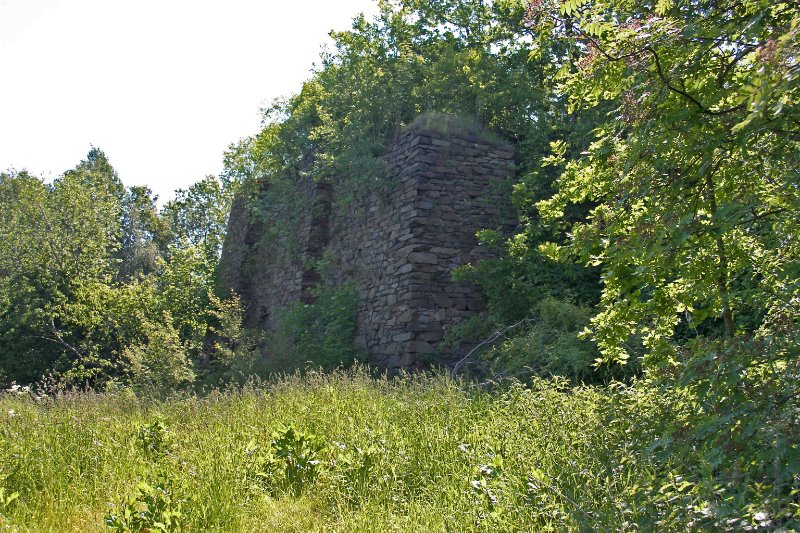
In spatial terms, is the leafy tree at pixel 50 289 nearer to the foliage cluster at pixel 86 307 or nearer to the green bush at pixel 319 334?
the foliage cluster at pixel 86 307

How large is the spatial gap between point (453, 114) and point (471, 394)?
626 cm

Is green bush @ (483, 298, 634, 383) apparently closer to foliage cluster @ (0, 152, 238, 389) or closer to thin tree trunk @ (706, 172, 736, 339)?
thin tree trunk @ (706, 172, 736, 339)

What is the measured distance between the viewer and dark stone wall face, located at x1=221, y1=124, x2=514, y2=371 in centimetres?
1036

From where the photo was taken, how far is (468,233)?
35.9 ft

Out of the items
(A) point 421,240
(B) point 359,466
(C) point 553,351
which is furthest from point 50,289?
(B) point 359,466

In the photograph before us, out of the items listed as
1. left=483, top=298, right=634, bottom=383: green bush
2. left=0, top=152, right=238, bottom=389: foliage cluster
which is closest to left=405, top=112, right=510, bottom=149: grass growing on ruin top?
left=483, top=298, right=634, bottom=383: green bush

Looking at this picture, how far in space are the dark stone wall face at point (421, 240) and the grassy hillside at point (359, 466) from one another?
3.47 meters

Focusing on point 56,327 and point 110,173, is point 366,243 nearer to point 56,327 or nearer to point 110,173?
point 56,327

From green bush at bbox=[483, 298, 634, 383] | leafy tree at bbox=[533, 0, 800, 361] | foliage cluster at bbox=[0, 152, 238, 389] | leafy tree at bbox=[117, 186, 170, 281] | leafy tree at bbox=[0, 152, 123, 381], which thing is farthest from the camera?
leafy tree at bbox=[117, 186, 170, 281]

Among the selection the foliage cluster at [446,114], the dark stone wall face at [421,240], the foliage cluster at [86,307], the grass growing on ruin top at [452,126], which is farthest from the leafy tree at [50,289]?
the grass growing on ruin top at [452,126]

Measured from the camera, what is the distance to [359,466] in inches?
195

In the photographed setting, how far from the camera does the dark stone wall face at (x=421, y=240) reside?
408 inches

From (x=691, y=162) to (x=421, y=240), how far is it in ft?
21.6

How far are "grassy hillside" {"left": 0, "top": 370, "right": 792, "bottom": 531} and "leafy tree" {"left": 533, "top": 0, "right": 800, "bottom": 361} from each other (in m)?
0.97
